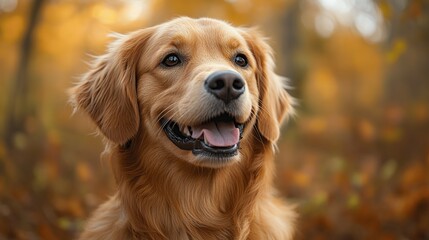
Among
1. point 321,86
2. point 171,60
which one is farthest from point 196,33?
point 321,86

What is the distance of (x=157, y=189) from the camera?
3896mm

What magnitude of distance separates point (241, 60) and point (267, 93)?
14.4 inches

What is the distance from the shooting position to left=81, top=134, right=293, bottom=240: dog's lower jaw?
3836 millimetres

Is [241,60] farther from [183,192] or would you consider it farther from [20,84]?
[20,84]

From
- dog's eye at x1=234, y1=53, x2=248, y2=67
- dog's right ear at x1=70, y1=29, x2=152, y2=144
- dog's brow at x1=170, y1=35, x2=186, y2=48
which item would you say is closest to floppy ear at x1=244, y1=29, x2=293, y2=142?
→ dog's eye at x1=234, y1=53, x2=248, y2=67

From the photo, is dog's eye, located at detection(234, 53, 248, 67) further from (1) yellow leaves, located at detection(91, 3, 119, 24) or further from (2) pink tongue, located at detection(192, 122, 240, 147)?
(1) yellow leaves, located at detection(91, 3, 119, 24)

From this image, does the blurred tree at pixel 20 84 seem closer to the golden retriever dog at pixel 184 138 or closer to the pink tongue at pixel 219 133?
the golden retriever dog at pixel 184 138

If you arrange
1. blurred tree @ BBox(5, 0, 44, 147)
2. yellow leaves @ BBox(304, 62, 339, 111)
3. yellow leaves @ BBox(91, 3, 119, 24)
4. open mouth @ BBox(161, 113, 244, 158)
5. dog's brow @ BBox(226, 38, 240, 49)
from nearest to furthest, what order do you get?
open mouth @ BBox(161, 113, 244, 158) → dog's brow @ BBox(226, 38, 240, 49) → blurred tree @ BBox(5, 0, 44, 147) → yellow leaves @ BBox(91, 3, 119, 24) → yellow leaves @ BBox(304, 62, 339, 111)

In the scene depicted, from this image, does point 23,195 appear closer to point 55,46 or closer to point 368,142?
point 55,46

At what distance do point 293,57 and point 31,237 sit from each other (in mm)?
9427

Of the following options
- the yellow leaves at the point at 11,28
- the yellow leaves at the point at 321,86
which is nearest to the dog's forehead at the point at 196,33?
the yellow leaves at the point at 11,28

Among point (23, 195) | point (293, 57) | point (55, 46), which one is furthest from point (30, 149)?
point (293, 57)

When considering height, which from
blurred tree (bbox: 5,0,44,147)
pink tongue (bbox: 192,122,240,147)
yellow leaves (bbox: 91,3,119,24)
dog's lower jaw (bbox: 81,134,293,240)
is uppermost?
pink tongue (bbox: 192,122,240,147)

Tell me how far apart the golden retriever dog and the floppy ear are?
0.5 inches
